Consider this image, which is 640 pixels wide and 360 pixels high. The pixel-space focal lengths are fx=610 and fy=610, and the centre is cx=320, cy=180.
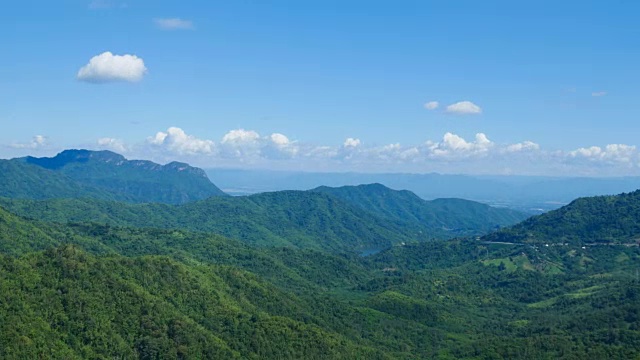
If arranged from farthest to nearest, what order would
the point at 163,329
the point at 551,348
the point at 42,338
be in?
the point at 551,348 → the point at 163,329 → the point at 42,338

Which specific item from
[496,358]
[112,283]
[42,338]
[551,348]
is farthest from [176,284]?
[551,348]

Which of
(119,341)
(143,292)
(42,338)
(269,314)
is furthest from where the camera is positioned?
(269,314)

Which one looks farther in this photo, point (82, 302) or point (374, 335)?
point (374, 335)

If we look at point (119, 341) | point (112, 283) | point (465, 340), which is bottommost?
point (465, 340)

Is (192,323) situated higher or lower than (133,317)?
lower

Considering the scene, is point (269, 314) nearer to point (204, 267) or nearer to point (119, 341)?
point (204, 267)

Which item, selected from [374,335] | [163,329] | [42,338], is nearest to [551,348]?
[374,335]

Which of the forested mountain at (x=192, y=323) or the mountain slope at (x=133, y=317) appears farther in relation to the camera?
the forested mountain at (x=192, y=323)

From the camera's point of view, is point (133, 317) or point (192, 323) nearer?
point (133, 317)

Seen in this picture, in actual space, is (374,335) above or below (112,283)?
below

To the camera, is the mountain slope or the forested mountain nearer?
the mountain slope
